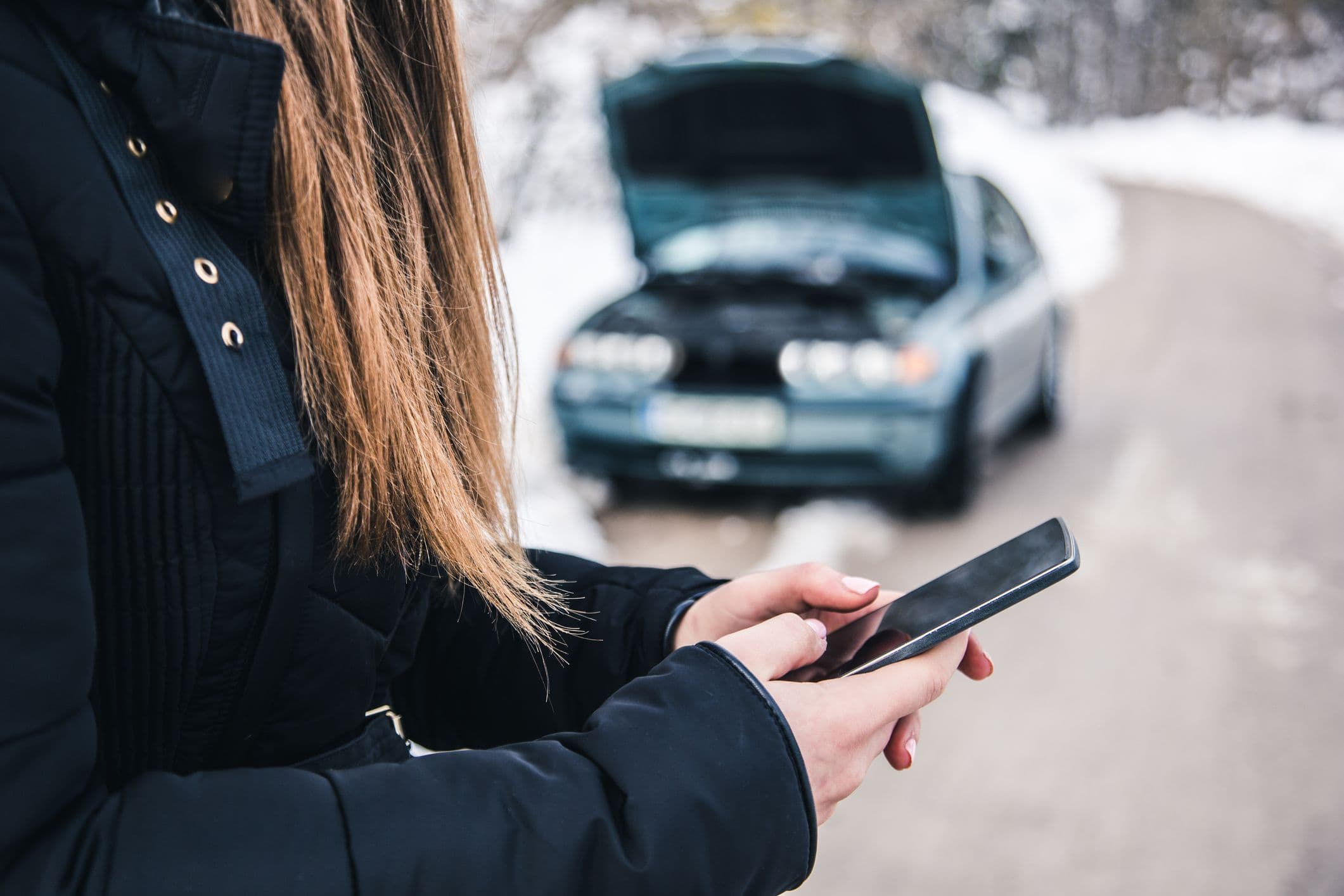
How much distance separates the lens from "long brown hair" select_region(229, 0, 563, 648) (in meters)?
0.85

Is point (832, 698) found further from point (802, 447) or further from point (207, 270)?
point (802, 447)

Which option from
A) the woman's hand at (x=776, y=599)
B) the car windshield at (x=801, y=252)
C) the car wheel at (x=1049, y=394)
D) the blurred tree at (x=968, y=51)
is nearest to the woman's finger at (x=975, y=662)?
the woman's hand at (x=776, y=599)

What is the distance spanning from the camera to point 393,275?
0.93m

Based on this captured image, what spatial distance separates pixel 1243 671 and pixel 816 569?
2.98m

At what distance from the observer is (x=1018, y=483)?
5.45 metres

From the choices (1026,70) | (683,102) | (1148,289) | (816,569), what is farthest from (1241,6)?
(816,569)

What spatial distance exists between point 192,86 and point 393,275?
0.22 m

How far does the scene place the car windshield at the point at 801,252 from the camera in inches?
211

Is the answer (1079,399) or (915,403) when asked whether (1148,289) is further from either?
(915,403)

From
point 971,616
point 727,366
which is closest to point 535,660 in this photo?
point 971,616

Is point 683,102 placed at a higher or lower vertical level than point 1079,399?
higher

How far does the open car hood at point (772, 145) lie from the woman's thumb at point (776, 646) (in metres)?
4.19

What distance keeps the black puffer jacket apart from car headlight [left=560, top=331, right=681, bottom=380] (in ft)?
12.8

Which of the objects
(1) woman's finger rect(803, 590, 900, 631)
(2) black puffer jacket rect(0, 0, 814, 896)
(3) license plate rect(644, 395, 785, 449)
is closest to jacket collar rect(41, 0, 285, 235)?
(2) black puffer jacket rect(0, 0, 814, 896)
